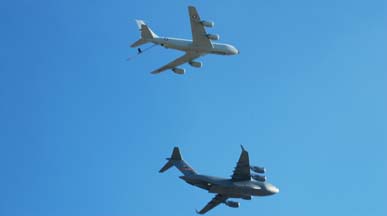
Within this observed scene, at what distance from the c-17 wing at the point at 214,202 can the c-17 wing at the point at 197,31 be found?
18.8m

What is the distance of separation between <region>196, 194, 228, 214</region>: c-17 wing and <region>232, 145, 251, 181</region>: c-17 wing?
8676mm

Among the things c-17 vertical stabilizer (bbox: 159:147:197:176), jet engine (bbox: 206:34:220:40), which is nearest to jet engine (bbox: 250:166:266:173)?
c-17 vertical stabilizer (bbox: 159:147:197:176)

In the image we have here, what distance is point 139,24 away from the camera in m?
106

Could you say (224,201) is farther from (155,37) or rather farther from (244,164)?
(155,37)

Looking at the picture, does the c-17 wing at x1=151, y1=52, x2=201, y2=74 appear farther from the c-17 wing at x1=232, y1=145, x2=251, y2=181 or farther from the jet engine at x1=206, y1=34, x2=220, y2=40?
the c-17 wing at x1=232, y1=145, x2=251, y2=181

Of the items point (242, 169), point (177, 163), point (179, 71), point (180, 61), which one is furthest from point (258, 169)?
point (180, 61)

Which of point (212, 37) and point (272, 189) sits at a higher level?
point (212, 37)

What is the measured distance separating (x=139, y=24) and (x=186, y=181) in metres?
22.7

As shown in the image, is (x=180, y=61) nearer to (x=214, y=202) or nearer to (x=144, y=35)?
(x=144, y=35)

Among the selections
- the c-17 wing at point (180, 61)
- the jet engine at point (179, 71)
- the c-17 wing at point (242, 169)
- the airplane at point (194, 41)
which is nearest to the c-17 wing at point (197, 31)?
the airplane at point (194, 41)

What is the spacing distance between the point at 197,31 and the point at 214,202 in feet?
68.2

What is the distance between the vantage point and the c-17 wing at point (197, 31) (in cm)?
10257

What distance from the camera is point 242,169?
91.9 metres

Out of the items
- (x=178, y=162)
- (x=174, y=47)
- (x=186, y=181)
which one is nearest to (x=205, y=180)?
(x=186, y=181)
